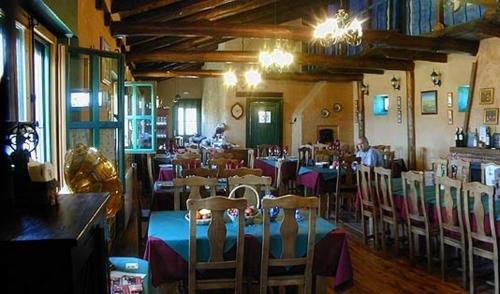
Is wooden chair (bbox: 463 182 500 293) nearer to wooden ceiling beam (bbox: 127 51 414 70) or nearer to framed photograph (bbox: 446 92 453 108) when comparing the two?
framed photograph (bbox: 446 92 453 108)

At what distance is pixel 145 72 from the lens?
38.2ft

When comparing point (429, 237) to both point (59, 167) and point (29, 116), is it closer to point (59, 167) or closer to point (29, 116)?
point (59, 167)

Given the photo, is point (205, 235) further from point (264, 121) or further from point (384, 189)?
point (264, 121)

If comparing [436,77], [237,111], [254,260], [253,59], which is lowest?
[254,260]

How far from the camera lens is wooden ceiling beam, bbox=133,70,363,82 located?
1167 cm

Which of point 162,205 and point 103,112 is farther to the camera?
point 162,205

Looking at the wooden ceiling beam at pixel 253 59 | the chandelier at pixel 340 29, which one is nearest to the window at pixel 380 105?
the wooden ceiling beam at pixel 253 59

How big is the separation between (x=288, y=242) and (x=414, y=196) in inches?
81.5

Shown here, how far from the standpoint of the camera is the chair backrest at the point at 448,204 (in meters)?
3.85

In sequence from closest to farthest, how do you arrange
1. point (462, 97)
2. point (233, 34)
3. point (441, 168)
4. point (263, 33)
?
point (441, 168)
point (233, 34)
point (263, 33)
point (462, 97)

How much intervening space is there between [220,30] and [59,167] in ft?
13.7

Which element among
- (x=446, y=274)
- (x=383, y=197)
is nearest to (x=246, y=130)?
(x=383, y=197)

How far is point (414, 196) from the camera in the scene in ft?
14.9

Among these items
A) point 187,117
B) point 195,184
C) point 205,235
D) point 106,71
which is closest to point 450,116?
point 195,184
